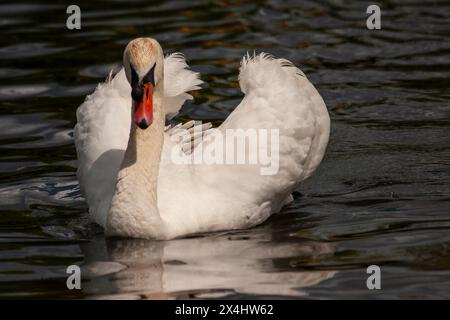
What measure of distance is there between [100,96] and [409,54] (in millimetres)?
6091

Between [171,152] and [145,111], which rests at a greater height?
[171,152]

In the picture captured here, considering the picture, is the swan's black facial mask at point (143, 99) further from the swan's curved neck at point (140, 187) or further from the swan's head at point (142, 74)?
the swan's curved neck at point (140, 187)

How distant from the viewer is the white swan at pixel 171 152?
34.7ft

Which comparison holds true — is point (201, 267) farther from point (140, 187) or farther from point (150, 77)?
point (150, 77)

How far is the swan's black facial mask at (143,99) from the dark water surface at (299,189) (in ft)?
3.72

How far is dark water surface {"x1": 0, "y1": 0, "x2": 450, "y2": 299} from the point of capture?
9594mm

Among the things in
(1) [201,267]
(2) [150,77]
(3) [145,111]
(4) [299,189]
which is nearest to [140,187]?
(3) [145,111]

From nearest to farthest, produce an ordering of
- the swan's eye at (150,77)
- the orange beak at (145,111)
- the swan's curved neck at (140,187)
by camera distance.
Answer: the orange beak at (145,111) → the swan's eye at (150,77) → the swan's curved neck at (140,187)

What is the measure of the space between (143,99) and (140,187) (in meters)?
0.96

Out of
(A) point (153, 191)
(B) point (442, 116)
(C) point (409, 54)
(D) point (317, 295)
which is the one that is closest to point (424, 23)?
(C) point (409, 54)

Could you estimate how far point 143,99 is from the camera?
9.94 meters

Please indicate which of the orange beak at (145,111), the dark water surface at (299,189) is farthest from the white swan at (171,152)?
the dark water surface at (299,189)

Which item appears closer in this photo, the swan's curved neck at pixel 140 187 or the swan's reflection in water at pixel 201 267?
the swan's reflection in water at pixel 201 267

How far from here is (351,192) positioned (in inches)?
468
